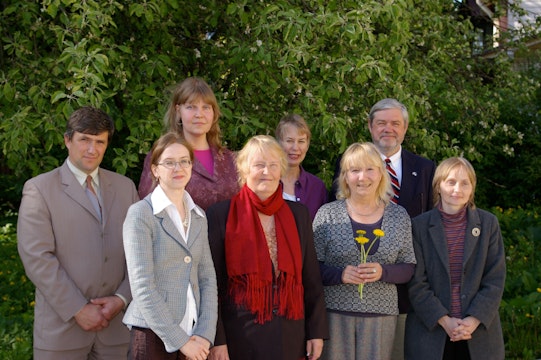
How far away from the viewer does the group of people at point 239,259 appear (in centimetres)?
324

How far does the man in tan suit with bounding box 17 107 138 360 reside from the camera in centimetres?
350

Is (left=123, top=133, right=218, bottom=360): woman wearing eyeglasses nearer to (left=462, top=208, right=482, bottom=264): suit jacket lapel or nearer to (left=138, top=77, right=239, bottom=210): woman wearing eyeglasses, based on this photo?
(left=138, top=77, right=239, bottom=210): woman wearing eyeglasses

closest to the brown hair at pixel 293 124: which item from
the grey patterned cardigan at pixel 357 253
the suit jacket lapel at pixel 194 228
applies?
the grey patterned cardigan at pixel 357 253

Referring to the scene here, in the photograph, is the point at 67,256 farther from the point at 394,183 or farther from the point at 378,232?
the point at 394,183

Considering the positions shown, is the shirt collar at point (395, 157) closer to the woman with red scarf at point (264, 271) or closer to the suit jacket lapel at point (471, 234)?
the suit jacket lapel at point (471, 234)

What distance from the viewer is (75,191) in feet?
12.0

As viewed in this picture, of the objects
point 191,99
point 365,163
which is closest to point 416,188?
point 365,163

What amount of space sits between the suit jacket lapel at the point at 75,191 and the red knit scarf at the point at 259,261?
73cm

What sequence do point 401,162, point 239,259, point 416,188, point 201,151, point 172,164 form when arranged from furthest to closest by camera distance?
point 401,162
point 416,188
point 201,151
point 239,259
point 172,164

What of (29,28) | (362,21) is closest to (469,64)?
(362,21)

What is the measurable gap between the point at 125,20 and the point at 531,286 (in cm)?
427

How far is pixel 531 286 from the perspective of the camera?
21.1ft

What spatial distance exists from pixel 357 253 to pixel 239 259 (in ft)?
2.34

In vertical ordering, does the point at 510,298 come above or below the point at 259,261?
below
